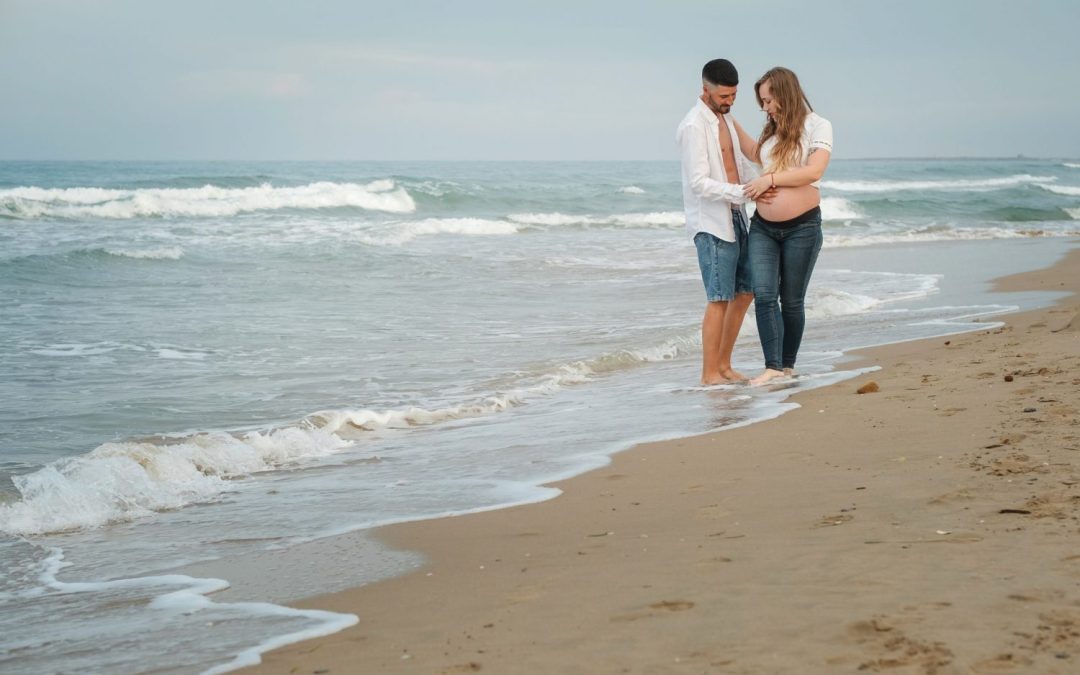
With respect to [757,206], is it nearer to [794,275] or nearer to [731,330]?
[794,275]

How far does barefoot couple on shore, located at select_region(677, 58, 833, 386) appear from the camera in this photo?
6.18m

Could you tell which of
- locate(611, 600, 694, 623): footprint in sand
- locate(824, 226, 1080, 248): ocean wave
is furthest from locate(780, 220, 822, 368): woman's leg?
locate(824, 226, 1080, 248): ocean wave

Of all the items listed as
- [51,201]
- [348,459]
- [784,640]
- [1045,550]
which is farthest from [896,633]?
[51,201]

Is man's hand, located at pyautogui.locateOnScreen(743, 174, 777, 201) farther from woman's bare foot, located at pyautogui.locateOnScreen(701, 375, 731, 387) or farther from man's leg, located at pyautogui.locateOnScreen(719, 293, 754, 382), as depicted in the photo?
woman's bare foot, located at pyautogui.locateOnScreen(701, 375, 731, 387)

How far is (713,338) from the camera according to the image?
6695mm

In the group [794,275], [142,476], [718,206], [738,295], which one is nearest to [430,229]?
[738,295]

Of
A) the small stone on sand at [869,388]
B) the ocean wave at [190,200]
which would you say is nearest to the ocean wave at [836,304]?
the small stone on sand at [869,388]

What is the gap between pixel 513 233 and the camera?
28922mm

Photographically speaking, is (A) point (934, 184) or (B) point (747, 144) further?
(A) point (934, 184)

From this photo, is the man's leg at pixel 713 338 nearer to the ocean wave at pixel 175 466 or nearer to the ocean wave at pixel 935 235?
the ocean wave at pixel 175 466

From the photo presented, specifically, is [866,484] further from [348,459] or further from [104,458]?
[104,458]

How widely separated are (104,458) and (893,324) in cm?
660

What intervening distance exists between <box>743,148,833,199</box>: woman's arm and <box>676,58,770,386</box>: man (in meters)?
0.09

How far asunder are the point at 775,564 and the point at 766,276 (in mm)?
3792
